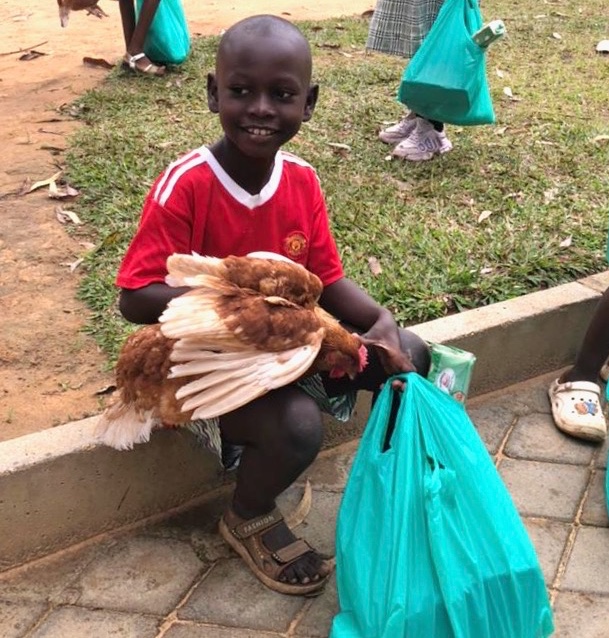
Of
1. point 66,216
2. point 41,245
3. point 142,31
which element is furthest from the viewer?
point 142,31

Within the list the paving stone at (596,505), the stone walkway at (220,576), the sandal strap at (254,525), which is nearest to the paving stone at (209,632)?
the stone walkway at (220,576)

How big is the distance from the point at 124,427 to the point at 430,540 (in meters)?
0.85

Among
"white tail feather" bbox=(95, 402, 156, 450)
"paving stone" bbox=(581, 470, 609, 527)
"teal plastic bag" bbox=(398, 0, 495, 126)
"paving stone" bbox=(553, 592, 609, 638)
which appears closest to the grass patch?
"teal plastic bag" bbox=(398, 0, 495, 126)

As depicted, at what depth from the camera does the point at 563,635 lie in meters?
2.30

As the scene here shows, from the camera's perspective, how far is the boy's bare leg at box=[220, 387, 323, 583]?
2.27 metres

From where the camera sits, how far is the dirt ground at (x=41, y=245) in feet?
9.61

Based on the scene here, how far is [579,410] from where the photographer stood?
3072 mm

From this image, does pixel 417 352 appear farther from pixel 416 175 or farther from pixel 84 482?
pixel 416 175

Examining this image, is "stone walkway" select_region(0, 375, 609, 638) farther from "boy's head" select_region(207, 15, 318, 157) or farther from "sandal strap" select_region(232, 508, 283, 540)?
"boy's head" select_region(207, 15, 318, 157)

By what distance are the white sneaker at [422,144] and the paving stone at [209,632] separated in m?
3.10

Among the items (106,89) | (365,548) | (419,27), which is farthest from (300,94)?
(106,89)

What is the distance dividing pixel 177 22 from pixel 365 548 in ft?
16.7

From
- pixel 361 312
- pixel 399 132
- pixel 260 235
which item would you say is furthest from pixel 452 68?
pixel 260 235

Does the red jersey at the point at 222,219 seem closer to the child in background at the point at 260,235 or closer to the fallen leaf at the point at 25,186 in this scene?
the child in background at the point at 260,235
